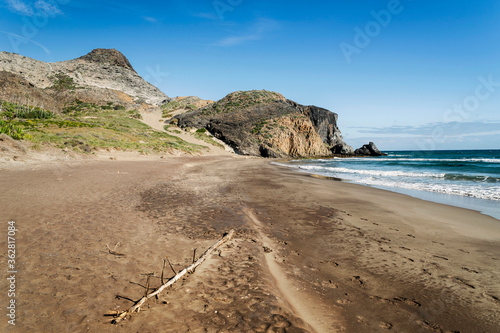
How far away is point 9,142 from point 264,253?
17312 mm

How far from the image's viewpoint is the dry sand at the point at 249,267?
2.61 meters

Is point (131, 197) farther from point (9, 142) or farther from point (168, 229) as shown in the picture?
point (9, 142)

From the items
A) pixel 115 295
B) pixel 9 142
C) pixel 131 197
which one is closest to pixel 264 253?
pixel 115 295

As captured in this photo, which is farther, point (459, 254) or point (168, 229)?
point (168, 229)

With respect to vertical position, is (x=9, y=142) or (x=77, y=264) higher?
(x=9, y=142)

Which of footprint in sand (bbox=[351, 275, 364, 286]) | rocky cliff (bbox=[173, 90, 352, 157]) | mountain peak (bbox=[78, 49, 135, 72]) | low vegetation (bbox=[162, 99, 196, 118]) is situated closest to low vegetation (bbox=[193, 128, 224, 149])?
rocky cliff (bbox=[173, 90, 352, 157])

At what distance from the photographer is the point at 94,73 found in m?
86.2

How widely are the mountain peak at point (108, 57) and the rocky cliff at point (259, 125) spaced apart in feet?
211

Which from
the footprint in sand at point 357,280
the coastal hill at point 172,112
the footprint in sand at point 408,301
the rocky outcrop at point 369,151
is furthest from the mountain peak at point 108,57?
the footprint in sand at point 408,301

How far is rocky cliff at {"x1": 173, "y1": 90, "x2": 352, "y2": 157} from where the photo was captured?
54469 mm

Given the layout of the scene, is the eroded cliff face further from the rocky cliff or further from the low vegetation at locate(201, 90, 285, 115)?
the low vegetation at locate(201, 90, 285, 115)

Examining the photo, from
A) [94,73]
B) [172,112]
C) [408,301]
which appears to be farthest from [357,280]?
→ [94,73]

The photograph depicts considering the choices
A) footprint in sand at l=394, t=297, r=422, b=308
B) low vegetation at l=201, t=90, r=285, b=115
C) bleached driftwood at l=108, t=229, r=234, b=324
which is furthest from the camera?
low vegetation at l=201, t=90, r=285, b=115

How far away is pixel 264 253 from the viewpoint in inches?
178
